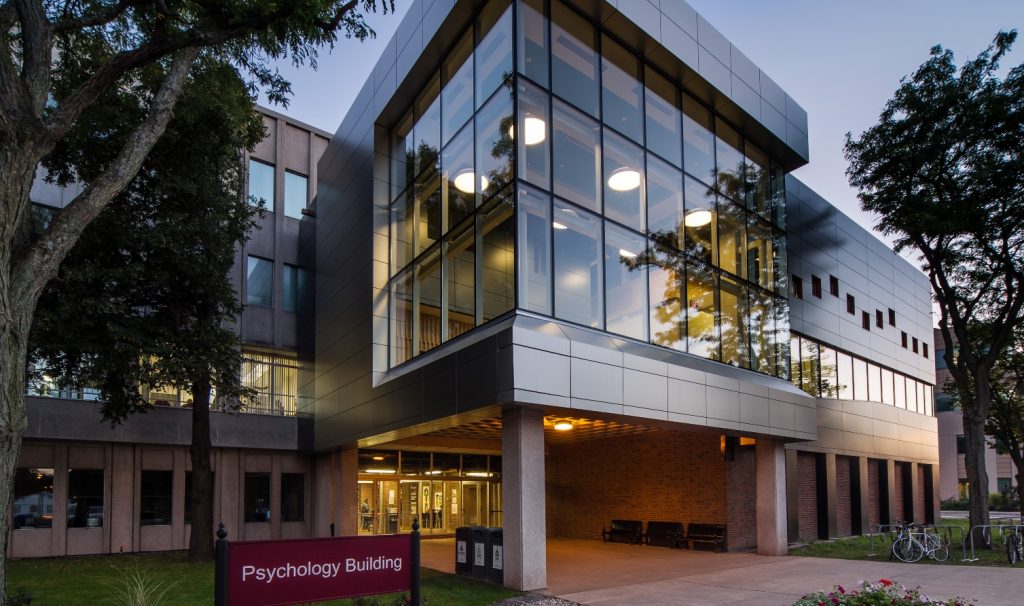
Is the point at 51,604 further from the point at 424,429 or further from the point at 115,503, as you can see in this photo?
the point at 115,503

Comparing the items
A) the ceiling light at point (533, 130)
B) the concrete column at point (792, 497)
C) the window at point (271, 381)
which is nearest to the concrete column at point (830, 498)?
the concrete column at point (792, 497)

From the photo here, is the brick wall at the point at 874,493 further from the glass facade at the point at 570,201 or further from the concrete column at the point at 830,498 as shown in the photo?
the glass facade at the point at 570,201

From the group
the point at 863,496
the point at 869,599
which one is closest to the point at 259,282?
the point at 869,599

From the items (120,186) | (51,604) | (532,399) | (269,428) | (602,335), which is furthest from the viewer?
(269,428)

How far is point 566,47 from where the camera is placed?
52.3ft

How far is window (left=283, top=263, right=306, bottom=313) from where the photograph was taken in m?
26.3

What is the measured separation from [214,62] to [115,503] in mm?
13942

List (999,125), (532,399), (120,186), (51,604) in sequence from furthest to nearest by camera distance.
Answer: (999,125) < (532,399) < (51,604) < (120,186)

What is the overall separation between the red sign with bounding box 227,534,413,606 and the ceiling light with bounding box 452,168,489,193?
916 cm

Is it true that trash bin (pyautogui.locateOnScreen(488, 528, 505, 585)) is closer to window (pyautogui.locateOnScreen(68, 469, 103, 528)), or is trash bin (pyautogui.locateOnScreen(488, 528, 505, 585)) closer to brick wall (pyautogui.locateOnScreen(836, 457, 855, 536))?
window (pyautogui.locateOnScreen(68, 469, 103, 528))

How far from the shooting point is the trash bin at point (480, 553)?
1435cm

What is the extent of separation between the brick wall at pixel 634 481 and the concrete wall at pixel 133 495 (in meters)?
8.66

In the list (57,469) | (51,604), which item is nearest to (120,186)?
(51,604)

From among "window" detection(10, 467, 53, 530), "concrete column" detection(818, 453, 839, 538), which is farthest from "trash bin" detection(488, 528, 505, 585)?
"concrete column" detection(818, 453, 839, 538)
